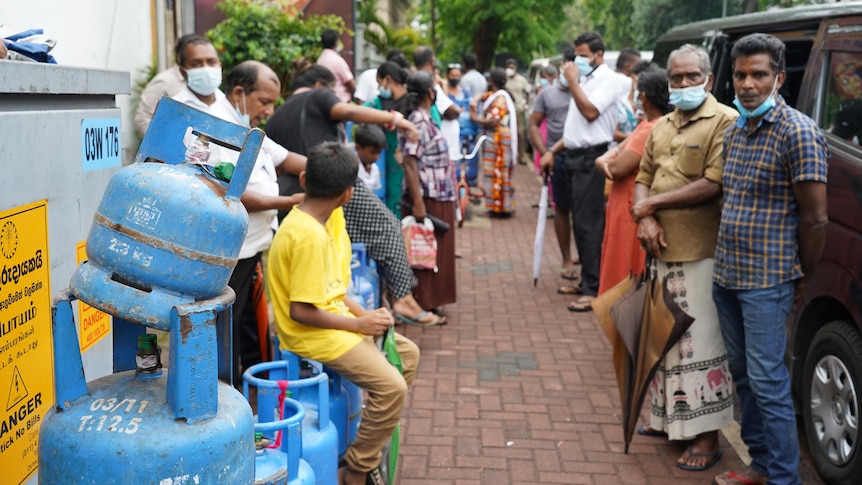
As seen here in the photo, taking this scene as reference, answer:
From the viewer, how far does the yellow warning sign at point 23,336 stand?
95.2 inches

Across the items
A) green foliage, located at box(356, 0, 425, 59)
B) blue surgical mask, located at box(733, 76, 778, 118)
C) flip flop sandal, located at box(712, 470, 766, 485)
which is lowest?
flip flop sandal, located at box(712, 470, 766, 485)

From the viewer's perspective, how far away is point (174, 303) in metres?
2.13

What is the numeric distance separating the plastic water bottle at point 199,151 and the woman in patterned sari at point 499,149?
9.37 meters

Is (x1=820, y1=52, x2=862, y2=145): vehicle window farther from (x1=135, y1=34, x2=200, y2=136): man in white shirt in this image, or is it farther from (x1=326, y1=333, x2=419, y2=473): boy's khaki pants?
(x1=135, y1=34, x2=200, y2=136): man in white shirt

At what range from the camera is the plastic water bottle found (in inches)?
92.0

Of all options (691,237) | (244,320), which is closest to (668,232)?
(691,237)

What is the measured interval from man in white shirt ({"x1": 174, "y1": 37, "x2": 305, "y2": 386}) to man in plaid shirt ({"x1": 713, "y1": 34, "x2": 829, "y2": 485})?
2.03 m

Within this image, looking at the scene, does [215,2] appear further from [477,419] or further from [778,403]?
A: [778,403]

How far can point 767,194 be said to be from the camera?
375 cm

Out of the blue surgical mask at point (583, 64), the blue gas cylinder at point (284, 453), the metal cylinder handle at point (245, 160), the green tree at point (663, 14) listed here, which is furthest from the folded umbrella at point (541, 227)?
the green tree at point (663, 14)

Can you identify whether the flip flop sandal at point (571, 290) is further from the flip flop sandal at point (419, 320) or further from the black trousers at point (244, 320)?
the black trousers at point (244, 320)

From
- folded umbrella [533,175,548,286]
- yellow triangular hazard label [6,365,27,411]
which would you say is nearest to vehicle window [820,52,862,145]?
folded umbrella [533,175,548,286]

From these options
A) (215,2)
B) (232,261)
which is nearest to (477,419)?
(232,261)

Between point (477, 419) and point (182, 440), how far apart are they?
3.17 meters
